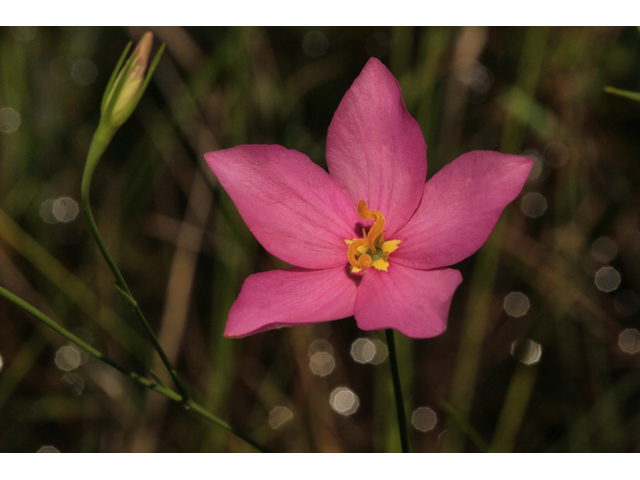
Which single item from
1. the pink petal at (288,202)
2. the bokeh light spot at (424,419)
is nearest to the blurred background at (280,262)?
the bokeh light spot at (424,419)

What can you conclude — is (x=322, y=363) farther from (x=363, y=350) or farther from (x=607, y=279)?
(x=607, y=279)

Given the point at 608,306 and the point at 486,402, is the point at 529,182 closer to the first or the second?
the point at 608,306

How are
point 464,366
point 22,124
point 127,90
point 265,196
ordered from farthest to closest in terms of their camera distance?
point 22,124, point 464,366, point 265,196, point 127,90

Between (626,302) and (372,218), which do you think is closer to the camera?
(372,218)

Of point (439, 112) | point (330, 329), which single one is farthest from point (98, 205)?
point (439, 112)

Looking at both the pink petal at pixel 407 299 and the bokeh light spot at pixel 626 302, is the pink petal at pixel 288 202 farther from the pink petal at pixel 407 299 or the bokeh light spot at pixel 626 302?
the bokeh light spot at pixel 626 302

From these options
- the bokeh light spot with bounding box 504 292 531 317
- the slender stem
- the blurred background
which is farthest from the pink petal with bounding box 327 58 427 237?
the bokeh light spot with bounding box 504 292 531 317

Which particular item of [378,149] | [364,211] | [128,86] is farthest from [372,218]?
[128,86]
